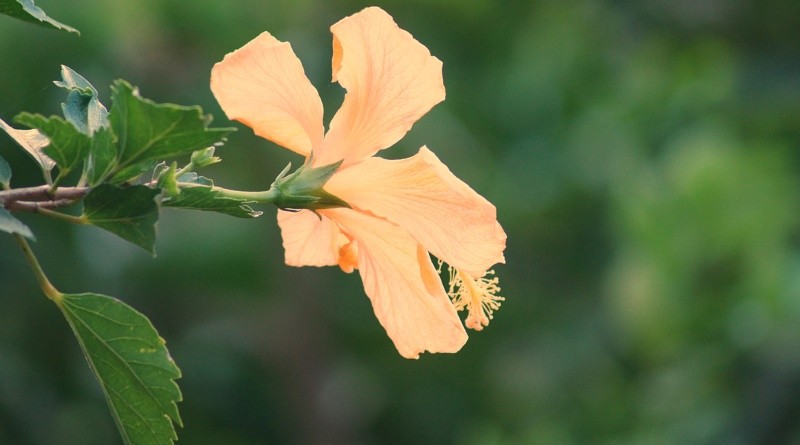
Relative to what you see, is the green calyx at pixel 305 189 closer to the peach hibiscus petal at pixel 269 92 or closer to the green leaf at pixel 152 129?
the peach hibiscus petal at pixel 269 92

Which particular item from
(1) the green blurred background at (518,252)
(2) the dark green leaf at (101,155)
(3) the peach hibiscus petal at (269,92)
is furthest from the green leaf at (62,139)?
(1) the green blurred background at (518,252)

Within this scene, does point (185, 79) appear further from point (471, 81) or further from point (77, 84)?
Result: point (77, 84)

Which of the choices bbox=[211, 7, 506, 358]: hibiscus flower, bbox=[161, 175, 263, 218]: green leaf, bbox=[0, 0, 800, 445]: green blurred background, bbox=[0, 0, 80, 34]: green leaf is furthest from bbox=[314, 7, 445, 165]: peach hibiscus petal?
bbox=[0, 0, 800, 445]: green blurred background

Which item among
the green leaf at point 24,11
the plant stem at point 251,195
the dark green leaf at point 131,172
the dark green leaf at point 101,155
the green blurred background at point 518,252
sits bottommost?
the green blurred background at point 518,252

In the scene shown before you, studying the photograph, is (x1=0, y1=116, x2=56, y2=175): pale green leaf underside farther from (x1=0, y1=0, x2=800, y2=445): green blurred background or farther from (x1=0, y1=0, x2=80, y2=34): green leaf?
(x1=0, y1=0, x2=800, y2=445): green blurred background

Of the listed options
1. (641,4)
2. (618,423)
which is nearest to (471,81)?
(641,4)

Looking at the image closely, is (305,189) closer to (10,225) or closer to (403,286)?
(403,286)

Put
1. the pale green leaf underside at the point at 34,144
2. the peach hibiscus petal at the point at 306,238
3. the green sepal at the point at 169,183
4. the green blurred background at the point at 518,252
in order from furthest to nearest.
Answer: the green blurred background at the point at 518,252 < the peach hibiscus petal at the point at 306,238 < the pale green leaf underside at the point at 34,144 < the green sepal at the point at 169,183
